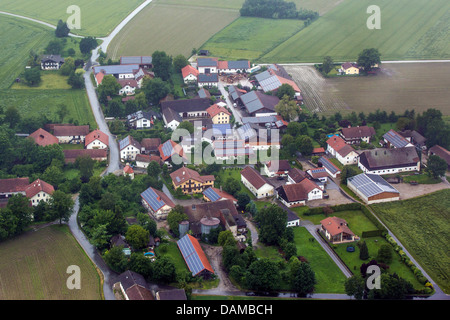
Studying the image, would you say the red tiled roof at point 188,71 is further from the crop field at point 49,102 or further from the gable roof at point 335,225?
the gable roof at point 335,225

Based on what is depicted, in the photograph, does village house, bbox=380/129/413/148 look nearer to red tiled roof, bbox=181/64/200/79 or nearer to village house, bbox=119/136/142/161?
village house, bbox=119/136/142/161

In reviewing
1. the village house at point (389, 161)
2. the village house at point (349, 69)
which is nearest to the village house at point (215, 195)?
the village house at point (389, 161)

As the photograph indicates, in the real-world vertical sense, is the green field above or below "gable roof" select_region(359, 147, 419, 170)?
above

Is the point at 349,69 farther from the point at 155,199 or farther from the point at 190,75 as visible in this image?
the point at 155,199

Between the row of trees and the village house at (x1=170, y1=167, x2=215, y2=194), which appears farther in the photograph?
the row of trees

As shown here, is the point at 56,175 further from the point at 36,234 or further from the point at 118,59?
the point at 118,59

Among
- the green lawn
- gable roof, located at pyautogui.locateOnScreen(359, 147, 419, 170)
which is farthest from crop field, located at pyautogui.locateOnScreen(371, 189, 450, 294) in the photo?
the green lawn
